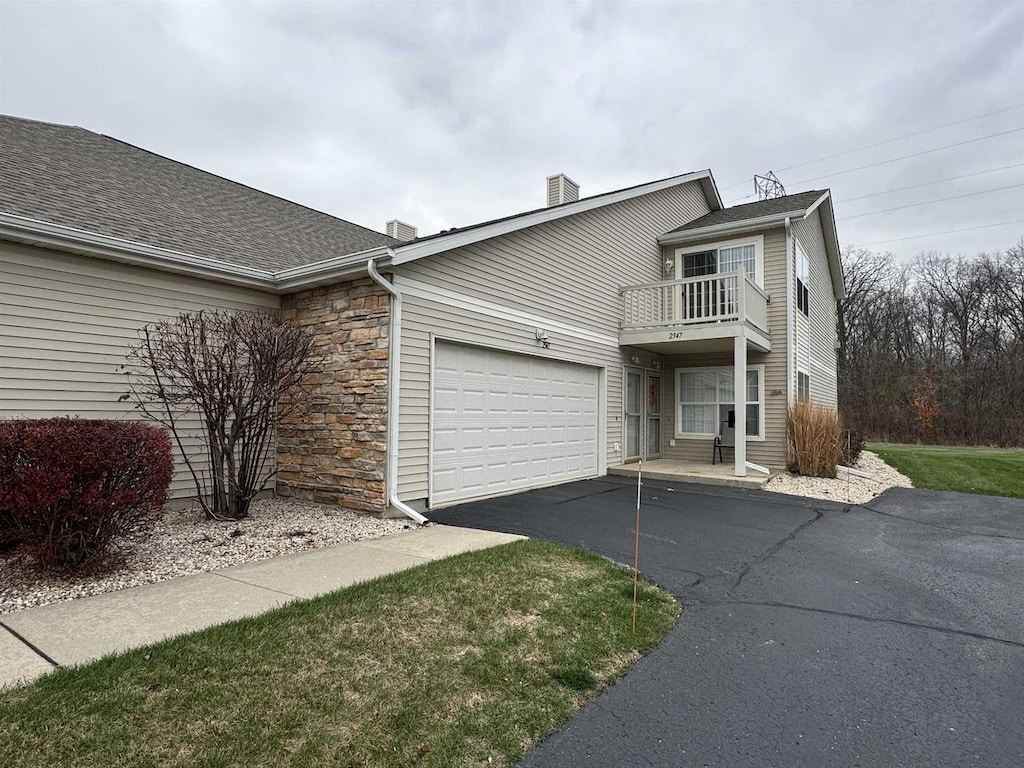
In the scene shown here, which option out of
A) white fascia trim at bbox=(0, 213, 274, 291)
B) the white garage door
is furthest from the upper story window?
white fascia trim at bbox=(0, 213, 274, 291)

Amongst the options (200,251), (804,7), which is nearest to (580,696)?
(200,251)

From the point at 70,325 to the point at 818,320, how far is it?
15.8 meters

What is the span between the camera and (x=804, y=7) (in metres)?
10.0

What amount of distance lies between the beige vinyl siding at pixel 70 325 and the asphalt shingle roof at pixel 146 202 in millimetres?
447

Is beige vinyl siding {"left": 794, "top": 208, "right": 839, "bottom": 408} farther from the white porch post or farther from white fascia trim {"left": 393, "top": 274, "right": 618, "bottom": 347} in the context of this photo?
white fascia trim {"left": 393, "top": 274, "right": 618, "bottom": 347}

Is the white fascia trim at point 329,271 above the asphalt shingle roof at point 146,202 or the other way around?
the other way around

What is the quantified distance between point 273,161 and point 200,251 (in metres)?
13.9

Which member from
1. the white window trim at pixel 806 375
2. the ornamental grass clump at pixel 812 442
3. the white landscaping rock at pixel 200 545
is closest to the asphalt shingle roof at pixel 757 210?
the white window trim at pixel 806 375

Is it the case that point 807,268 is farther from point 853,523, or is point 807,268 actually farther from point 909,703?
point 909,703

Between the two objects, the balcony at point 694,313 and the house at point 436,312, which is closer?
the house at point 436,312

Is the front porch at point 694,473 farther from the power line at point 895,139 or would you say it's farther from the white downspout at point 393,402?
the power line at point 895,139

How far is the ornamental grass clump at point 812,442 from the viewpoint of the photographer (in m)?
11.1

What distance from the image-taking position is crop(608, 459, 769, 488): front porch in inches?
395

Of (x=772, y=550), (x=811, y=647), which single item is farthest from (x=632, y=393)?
(x=811, y=647)
